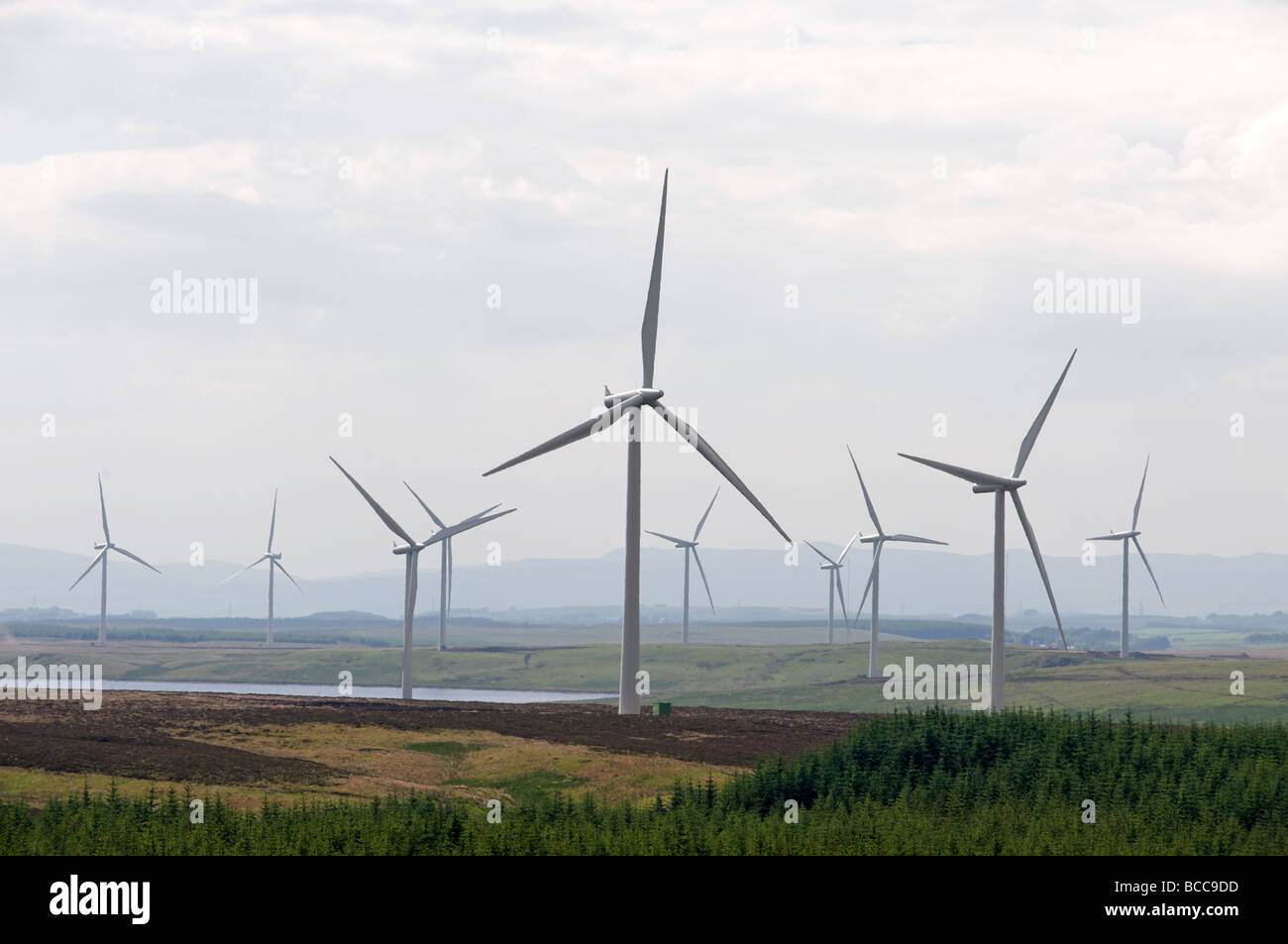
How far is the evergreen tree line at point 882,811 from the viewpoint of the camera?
116ft

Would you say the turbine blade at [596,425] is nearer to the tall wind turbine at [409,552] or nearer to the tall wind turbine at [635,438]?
the tall wind turbine at [635,438]

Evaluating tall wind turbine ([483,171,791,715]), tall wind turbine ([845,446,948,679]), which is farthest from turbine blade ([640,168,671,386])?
tall wind turbine ([845,446,948,679])

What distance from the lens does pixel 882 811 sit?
44594 mm

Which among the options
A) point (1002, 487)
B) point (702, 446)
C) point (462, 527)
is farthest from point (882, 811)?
point (462, 527)

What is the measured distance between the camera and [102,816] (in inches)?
1548

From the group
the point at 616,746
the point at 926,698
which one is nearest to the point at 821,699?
the point at 926,698

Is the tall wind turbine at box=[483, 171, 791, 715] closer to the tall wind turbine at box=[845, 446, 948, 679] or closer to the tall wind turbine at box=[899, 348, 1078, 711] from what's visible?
the tall wind turbine at box=[899, 348, 1078, 711]

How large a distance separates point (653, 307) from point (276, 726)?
30176 millimetres

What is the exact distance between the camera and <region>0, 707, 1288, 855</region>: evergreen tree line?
35.3 m

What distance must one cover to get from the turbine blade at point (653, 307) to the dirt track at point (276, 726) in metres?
19.8

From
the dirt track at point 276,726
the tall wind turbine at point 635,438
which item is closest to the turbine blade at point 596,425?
the tall wind turbine at point 635,438

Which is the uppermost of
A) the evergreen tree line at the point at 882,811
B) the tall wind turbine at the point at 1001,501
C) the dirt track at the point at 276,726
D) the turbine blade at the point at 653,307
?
the turbine blade at the point at 653,307
